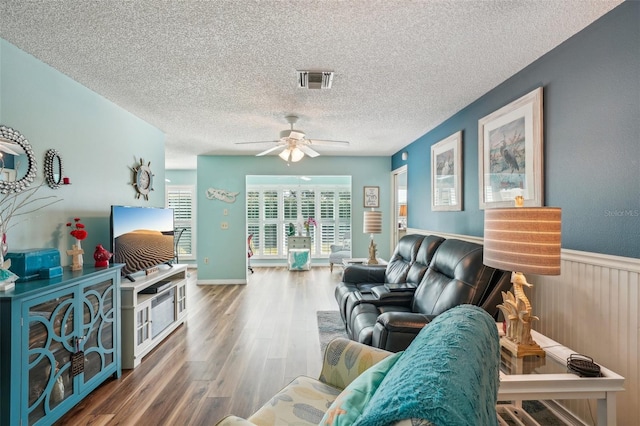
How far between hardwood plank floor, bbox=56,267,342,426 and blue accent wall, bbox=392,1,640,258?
2.20m

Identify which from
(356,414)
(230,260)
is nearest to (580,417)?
(356,414)

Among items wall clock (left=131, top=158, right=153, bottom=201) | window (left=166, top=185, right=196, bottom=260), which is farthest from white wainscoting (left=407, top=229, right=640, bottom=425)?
window (left=166, top=185, right=196, bottom=260)

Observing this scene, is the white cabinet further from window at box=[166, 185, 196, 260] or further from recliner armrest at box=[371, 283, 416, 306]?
window at box=[166, 185, 196, 260]

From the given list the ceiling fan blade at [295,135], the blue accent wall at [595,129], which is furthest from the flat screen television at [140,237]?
the blue accent wall at [595,129]

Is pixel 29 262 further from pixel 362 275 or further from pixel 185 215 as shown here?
pixel 185 215

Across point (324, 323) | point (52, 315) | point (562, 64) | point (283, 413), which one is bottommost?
point (324, 323)

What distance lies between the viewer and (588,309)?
1873 millimetres

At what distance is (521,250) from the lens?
1.50 metres

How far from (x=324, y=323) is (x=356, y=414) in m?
2.93

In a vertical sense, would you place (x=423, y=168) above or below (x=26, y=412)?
above

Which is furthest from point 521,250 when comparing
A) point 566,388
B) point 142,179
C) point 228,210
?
point 228,210

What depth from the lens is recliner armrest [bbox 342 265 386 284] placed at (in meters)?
3.77

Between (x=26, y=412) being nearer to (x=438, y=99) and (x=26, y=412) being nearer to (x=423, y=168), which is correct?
(x=438, y=99)

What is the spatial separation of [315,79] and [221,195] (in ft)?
13.5
